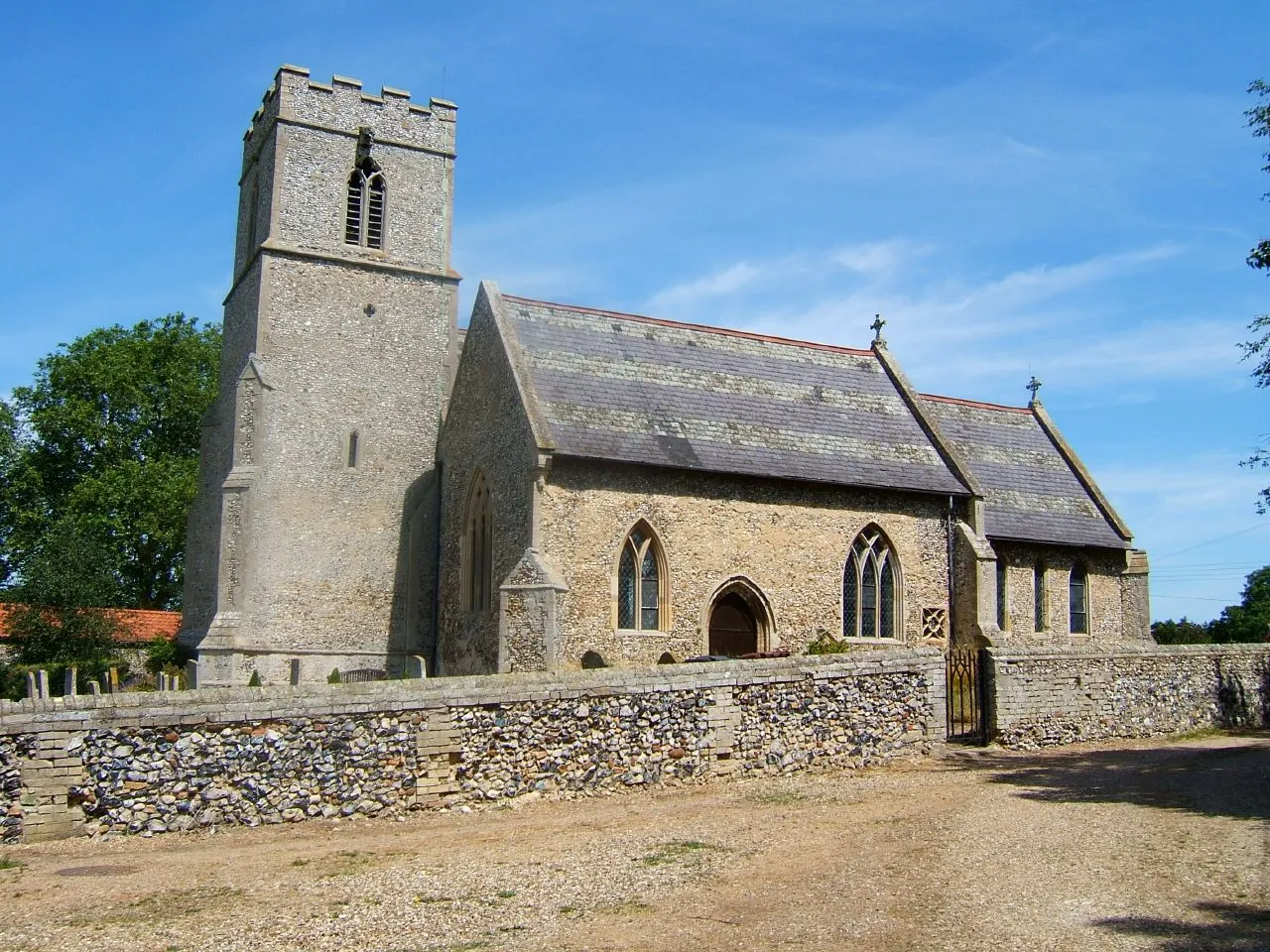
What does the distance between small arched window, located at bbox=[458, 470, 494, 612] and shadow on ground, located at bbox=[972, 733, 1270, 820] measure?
11.5 metres

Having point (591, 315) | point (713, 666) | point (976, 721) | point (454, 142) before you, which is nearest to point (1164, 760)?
point (976, 721)

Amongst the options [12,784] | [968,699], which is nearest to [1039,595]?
[968,699]

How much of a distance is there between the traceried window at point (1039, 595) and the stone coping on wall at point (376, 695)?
44.5ft

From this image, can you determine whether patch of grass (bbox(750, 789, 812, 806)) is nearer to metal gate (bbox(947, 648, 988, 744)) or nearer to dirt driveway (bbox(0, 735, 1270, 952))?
dirt driveway (bbox(0, 735, 1270, 952))

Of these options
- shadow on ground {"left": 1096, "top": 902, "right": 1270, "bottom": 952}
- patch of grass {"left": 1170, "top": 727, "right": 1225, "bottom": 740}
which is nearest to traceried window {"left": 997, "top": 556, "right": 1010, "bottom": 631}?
patch of grass {"left": 1170, "top": 727, "right": 1225, "bottom": 740}

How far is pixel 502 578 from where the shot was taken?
24203mm

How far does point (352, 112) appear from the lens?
30938mm

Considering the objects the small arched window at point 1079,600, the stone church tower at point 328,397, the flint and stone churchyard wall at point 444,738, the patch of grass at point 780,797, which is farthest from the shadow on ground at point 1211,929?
the small arched window at point 1079,600

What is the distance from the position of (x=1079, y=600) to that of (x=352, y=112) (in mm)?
23042

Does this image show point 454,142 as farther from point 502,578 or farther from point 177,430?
point 177,430

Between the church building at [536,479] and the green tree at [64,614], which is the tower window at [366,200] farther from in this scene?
the green tree at [64,614]

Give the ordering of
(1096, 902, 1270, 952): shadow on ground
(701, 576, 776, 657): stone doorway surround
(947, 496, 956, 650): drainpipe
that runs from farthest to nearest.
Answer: (947, 496, 956, 650): drainpipe, (701, 576, 776, 657): stone doorway surround, (1096, 902, 1270, 952): shadow on ground

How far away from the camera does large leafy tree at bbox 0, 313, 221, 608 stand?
149 feet

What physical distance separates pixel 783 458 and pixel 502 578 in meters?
6.71
